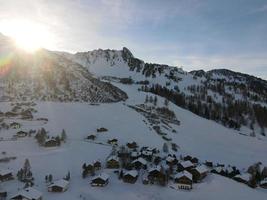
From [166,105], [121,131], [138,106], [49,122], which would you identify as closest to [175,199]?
[121,131]

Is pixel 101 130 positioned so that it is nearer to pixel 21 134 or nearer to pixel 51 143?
pixel 51 143

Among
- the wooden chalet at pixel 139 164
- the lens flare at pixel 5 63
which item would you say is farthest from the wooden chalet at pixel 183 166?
the lens flare at pixel 5 63

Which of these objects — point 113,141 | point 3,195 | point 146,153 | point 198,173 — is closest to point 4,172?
point 3,195

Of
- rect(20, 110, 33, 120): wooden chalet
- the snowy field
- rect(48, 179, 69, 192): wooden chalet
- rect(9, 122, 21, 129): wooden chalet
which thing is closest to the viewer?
rect(48, 179, 69, 192): wooden chalet

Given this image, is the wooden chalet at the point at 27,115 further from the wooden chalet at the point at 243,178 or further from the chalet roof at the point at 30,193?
the wooden chalet at the point at 243,178

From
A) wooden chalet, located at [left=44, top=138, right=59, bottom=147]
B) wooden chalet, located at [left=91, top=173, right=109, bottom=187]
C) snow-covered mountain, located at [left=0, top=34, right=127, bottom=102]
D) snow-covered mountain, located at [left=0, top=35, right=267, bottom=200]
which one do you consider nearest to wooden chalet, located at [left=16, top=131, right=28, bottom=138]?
snow-covered mountain, located at [left=0, top=35, right=267, bottom=200]

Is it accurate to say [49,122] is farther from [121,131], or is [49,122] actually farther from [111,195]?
[111,195]

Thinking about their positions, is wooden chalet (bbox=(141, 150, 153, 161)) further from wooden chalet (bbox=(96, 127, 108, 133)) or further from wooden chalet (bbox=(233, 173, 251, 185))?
wooden chalet (bbox=(96, 127, 108, 133))

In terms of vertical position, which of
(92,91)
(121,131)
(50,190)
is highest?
(92,91)

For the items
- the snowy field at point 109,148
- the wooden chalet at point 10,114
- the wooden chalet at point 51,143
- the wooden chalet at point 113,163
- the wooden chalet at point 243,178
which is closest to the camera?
the snowy field at point 109,148
